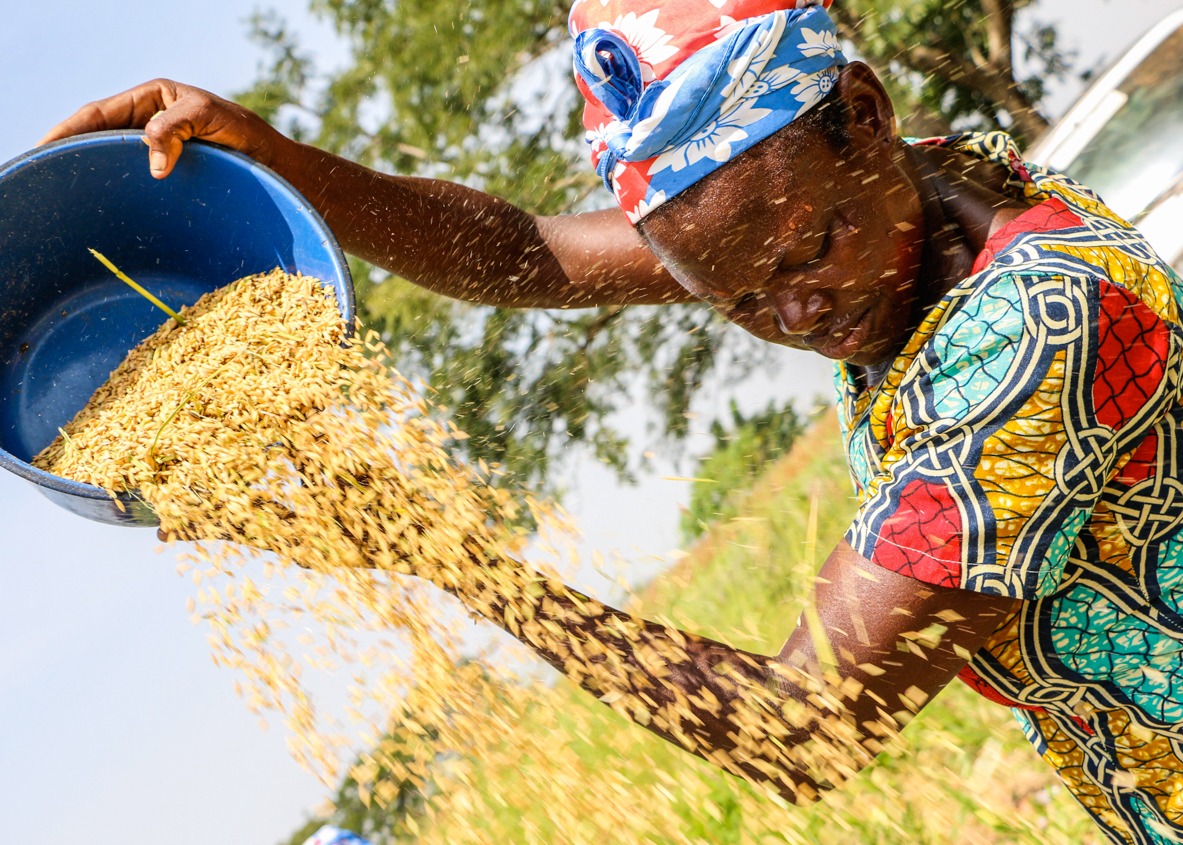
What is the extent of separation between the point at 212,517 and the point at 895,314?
4.10 feet

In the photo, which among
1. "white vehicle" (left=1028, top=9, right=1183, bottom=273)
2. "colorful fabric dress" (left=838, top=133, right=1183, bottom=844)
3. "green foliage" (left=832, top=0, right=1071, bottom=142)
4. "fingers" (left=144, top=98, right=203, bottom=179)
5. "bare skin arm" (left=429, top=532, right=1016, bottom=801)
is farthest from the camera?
"green foliage" (left=832, top=0, right=1071, bottom=142)

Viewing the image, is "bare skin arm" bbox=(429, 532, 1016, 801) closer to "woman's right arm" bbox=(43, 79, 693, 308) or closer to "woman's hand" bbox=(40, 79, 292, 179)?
"woman's right arm" bbox=(43, 79, 693, 308)

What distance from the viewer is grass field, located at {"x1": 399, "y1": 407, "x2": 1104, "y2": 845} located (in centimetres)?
204

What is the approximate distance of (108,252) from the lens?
2357 mm

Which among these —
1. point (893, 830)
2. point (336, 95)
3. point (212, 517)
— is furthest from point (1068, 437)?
point (336, 95)

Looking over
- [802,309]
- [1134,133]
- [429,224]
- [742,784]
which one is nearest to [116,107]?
[429,224]

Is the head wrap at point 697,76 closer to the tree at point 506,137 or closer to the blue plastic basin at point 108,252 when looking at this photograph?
the blue plastic basin at point 108,252

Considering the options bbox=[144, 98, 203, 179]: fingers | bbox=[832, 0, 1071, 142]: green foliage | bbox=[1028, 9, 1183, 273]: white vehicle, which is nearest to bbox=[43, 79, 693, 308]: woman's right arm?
bbox=[144, 98, 203, 179]: fingers

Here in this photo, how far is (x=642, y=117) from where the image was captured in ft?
4.71

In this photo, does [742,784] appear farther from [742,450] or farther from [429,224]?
[742,450]

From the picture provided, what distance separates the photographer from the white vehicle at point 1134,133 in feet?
12.6

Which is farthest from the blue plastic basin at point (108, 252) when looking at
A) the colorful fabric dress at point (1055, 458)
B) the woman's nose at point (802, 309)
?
the colorful fabric dress at point (1055, 458)

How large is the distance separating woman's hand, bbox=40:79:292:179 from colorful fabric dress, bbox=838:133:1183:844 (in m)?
1.38

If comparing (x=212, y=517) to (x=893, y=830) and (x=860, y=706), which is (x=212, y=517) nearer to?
(x=860, y=706)
